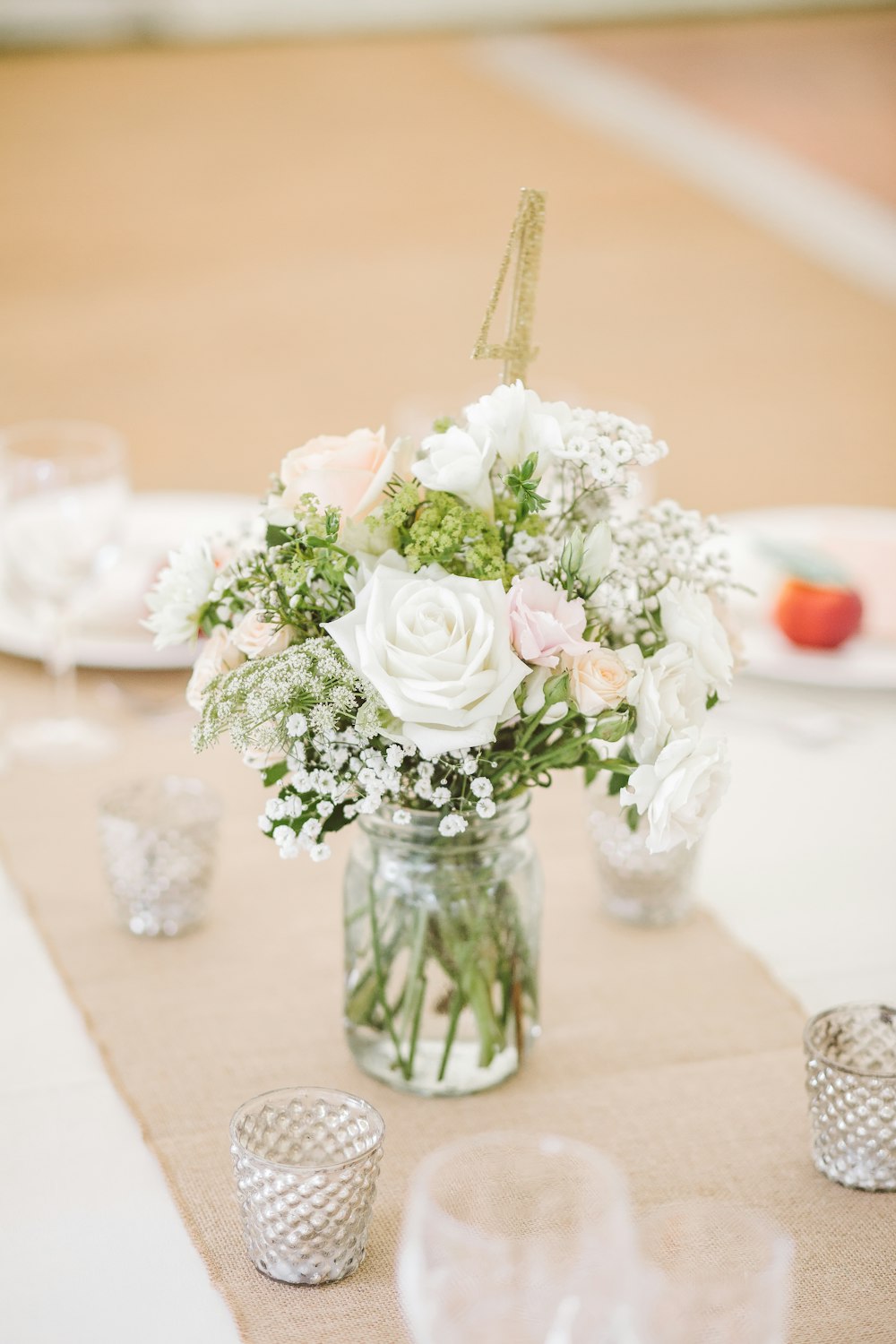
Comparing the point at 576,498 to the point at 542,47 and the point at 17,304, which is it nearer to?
the point at 17,304

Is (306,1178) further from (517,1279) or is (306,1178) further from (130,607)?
(130,607)

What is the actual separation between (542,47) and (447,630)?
9.53 meters

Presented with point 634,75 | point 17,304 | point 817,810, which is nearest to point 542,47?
point 634,75

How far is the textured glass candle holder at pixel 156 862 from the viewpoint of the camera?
53.4 inches

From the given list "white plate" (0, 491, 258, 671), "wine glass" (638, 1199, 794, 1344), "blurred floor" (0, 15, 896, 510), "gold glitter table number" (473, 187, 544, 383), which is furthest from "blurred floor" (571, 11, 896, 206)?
"wine glass" (638, 1199, 794, 1344)

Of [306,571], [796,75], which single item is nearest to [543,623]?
[306,571]

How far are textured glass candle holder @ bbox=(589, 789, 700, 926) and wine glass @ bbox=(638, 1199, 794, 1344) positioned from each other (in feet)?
1.81

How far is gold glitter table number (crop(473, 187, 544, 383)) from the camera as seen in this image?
1113mm

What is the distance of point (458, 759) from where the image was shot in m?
1.05

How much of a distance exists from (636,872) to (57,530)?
71cm

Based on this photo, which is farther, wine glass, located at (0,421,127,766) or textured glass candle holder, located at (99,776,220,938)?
wine glass, located at (0,421,127,766)

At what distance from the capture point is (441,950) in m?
1.14

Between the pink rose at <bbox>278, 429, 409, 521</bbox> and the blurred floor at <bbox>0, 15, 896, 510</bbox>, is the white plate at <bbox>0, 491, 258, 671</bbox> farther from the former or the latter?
the pink rose at <bbox>278, 429, 409, 521</bbox>

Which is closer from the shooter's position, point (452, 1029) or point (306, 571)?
point (306, 571)
